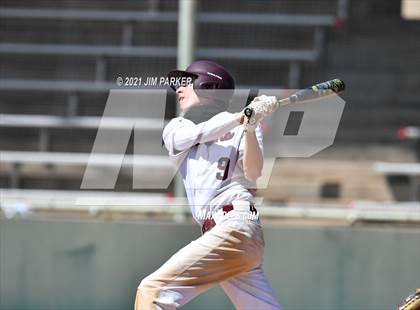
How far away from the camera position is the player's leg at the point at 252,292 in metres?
4.28

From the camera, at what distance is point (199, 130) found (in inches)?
166

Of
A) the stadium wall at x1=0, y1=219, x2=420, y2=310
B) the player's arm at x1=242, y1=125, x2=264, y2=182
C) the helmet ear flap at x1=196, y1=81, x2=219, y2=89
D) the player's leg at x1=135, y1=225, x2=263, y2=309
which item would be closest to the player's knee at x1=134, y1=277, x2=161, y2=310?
the player's leg at x1=135, y1=225, x2=263, y2=309

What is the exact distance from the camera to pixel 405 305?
15.1 ft

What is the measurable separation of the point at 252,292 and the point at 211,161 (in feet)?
2.17

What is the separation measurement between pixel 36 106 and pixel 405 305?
4764mm

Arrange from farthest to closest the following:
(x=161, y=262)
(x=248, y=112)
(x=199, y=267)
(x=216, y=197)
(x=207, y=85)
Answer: (x=161, y=262)
(x=207, y=85)
(x=216, y=197)
(x=199, y=267)
(x=248, y=112)

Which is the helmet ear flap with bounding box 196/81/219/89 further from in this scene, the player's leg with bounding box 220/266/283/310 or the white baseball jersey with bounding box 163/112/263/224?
the player's leg with bounding box 220/266/283/310

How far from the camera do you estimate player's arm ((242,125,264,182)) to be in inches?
162

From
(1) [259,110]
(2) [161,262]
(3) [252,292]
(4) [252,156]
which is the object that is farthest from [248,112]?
(2) [161,262]

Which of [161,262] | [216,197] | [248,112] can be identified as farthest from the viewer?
[161,262]

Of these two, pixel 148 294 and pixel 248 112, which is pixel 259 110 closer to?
pixel 248 112

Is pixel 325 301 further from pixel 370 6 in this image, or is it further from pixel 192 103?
pixel 370 6

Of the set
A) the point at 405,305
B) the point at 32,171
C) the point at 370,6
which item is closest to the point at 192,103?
the point at 405,305

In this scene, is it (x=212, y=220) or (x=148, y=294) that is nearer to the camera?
(x=148, y=294)
